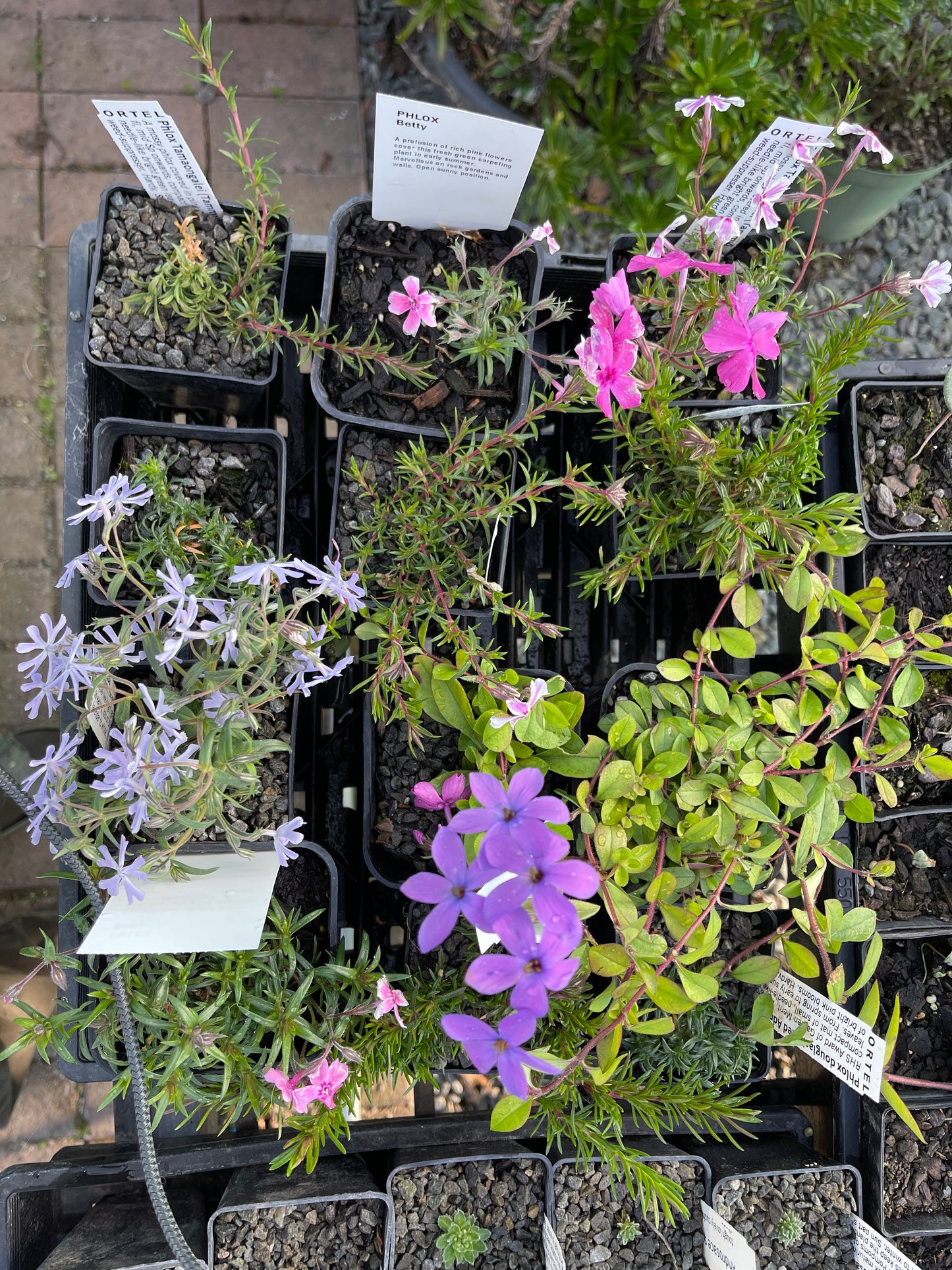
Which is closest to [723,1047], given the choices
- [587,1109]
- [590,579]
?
[587,1109]

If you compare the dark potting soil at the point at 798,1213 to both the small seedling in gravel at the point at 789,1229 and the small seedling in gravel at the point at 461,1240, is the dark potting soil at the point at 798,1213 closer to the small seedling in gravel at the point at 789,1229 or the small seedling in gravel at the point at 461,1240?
the small seedling in gravel at the point at 789,1229

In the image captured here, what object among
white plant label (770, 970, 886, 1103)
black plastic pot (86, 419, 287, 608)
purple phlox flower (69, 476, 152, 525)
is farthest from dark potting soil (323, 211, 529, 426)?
white plant label (770, 970, 886, 1103)

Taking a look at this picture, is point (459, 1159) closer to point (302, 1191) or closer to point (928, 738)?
point (302, 1191)

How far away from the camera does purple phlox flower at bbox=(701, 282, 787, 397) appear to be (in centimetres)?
102

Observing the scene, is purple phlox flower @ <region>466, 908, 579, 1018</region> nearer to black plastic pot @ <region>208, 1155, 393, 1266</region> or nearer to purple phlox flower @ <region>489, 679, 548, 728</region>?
purple phlox flower @ <region>489, 679, 548, 728</region>

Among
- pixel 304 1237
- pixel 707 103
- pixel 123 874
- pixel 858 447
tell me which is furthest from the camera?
pixel 858 447

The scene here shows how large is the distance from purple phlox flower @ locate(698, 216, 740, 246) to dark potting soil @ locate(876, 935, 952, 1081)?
1192 mm

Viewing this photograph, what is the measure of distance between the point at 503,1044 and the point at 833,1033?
553mm

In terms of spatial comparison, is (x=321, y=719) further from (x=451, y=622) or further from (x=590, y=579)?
(x=590, y=579)

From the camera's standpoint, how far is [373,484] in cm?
137

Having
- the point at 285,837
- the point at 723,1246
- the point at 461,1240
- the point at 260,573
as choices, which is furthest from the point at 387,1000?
the point at 723,1246

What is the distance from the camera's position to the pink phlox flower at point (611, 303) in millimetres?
982

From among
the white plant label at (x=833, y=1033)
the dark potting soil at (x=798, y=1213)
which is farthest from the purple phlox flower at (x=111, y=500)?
the dark potting soil at (x=798, y=1213)

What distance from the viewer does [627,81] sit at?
2.02 m
